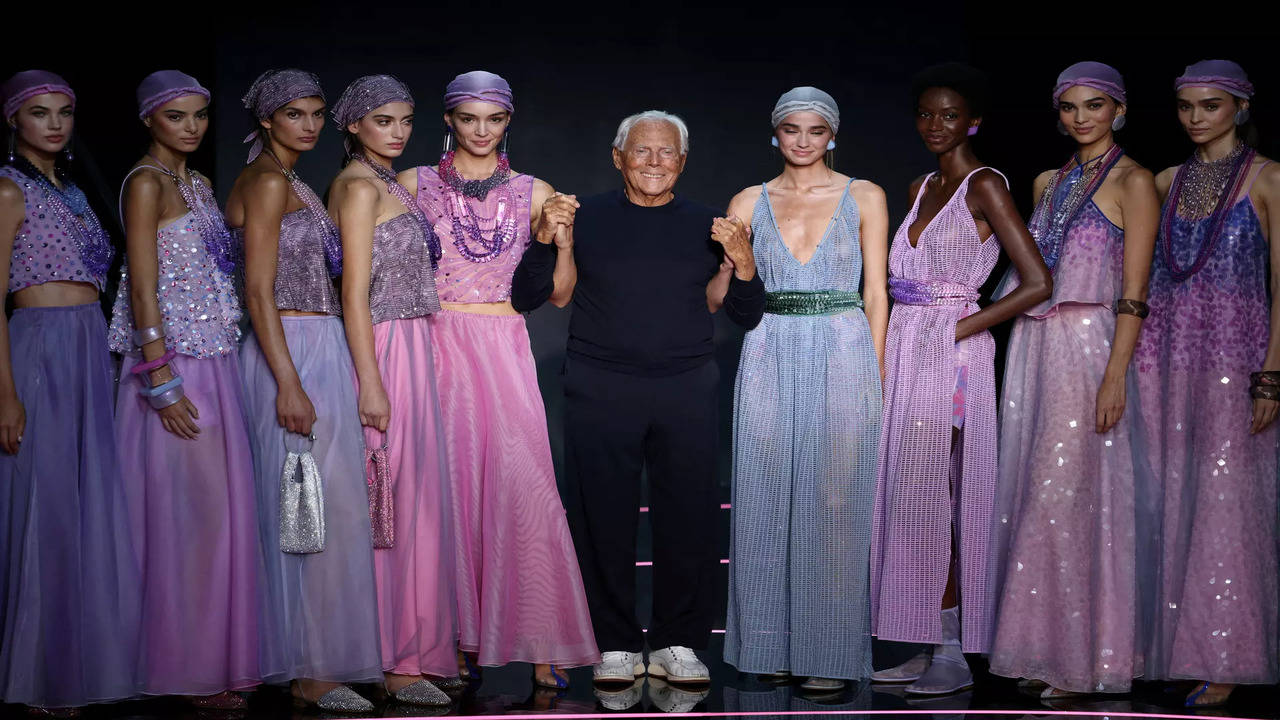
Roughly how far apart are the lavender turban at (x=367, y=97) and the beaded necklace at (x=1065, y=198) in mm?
2092

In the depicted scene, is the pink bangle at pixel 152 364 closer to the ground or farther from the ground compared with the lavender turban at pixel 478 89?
closer to the ground

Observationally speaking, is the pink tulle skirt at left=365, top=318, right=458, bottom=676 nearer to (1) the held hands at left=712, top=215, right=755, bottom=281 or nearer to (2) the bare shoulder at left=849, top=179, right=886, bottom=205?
(1) the held hands at left=712, top=215, right=755, bottom=281

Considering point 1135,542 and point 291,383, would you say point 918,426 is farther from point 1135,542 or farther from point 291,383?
point 291,383

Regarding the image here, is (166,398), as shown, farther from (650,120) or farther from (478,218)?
(650,120)

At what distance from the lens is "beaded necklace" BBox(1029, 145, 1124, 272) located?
4.42 m

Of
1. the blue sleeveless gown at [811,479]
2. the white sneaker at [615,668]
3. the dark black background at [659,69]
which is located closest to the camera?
the white sneaker at [615,668]

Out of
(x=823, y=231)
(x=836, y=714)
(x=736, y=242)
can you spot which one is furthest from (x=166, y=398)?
(x=836, y=714)

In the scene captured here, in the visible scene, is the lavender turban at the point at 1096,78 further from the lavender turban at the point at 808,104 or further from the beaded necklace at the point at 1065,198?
the lavender turban at the point at 808,104

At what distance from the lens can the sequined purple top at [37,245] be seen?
13.1 ft

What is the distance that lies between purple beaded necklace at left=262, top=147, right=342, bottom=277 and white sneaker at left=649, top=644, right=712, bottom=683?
1.57 m

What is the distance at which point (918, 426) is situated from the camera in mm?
4434

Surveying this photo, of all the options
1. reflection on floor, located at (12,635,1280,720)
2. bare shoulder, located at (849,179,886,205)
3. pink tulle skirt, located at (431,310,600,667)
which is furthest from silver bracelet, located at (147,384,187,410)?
bare shoulder, located at (849,179,886,205)

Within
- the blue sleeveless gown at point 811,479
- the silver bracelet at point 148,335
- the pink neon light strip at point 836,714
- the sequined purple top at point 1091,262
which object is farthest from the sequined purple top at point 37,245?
the sequined purple top at point 1091,262

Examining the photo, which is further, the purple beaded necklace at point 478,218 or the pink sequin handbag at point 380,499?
the purple beaded necklace at point 478,218
